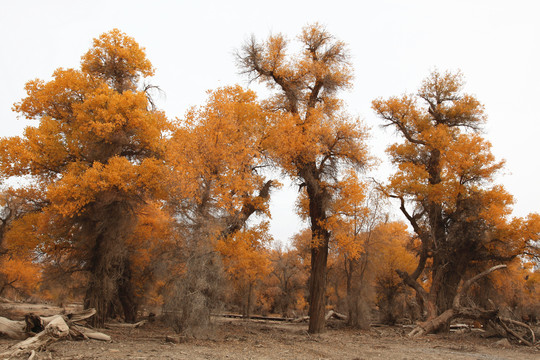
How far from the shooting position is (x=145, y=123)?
14.5 meters

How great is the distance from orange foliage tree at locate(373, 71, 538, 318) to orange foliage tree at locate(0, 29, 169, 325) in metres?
13.5

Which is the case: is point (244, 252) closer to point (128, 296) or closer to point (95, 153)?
point (95, 153)

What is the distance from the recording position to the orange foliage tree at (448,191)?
61.0 ft

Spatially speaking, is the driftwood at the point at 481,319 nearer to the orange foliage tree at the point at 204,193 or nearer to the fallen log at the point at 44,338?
the orange foliage tree at the point at 204,193

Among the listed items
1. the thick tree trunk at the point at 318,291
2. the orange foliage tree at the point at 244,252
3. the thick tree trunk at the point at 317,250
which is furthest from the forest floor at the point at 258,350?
the orange foliage tree at the point at 244,252

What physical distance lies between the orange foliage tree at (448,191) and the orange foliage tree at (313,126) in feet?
18.3

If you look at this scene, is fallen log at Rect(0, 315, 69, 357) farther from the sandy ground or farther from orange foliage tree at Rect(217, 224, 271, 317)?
orange foliage tree at Rect(217, 224, 271, 317)

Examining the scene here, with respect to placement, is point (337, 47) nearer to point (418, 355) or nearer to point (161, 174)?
point (161, 174)

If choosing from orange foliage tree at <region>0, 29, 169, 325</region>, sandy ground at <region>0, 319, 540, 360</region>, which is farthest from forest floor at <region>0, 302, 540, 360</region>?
orange foliage tree at <region>0, 29, 169, 325</region>

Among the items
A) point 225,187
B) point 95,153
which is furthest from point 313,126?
point 95,153

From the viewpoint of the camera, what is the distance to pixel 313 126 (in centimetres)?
1542

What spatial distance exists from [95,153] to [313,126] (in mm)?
8934

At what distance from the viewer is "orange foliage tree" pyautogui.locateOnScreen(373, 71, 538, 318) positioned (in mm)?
18578

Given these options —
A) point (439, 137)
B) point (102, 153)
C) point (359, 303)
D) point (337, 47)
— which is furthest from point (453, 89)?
point (102, 153)
